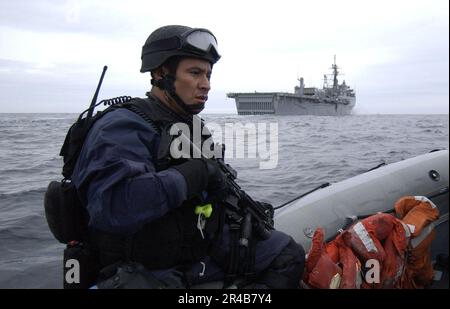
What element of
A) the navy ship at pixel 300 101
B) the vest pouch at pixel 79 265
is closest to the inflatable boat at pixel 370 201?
the vest pouch at pixel 79 265

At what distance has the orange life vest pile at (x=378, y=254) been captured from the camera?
2.51 m

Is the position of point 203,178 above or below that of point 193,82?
below

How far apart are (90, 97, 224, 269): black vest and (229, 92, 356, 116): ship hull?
200 ft

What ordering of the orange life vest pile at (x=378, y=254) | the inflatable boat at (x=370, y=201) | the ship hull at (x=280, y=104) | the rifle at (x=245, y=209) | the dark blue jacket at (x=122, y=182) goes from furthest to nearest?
the ship hull at (x=280, y=104) < the inflatable boat at (x=370, y=201) < the orange life vest pile at (x=378, y=254) < the rifle at (x=245, y=209) < the dark blue jacket at (x=122, y=182)

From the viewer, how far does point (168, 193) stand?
1757mm

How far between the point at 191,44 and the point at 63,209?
1193mm

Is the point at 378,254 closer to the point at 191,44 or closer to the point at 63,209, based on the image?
the point at 191,44

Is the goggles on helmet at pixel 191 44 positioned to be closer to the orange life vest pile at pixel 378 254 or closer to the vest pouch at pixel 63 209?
the vest pouch at pixel 63 209

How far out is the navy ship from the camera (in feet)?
209

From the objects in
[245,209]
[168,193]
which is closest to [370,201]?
[245,209]

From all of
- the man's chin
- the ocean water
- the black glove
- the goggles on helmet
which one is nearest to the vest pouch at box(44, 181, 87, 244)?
the black glove

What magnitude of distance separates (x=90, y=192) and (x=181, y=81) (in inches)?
34.9

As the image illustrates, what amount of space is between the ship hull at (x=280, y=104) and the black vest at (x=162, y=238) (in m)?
61.0
